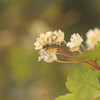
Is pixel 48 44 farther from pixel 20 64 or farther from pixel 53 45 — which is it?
pixel 20 64

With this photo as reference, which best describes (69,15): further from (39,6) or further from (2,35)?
(2,35)

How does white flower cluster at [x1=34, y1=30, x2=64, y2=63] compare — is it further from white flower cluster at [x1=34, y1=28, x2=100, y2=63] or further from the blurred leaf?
the blurred leaf

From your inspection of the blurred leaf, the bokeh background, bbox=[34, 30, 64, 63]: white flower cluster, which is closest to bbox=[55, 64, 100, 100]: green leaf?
bbox=[34, 30, 64, 63]: white flower cluster

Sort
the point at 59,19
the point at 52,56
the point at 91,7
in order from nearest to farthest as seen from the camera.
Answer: the point at 52,56 → the point at 59,19 → the point at 91,7

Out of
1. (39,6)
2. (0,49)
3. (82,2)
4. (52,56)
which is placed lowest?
(52,56)

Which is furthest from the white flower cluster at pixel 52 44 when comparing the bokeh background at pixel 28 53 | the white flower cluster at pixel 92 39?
the bokeh background at pixel 28 53

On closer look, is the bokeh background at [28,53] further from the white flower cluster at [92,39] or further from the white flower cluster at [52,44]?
the white flower cluster at [52,44]

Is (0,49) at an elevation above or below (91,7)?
below

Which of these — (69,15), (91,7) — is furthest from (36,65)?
(91,7)

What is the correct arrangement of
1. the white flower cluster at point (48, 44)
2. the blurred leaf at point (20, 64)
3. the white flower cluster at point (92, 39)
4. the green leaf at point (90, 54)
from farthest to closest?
the blurred leaf at point (20, 64), the white flower cluster at point (92, 39), the white flower cluster at point (48, 44), the green leaf at point (90, 54)
